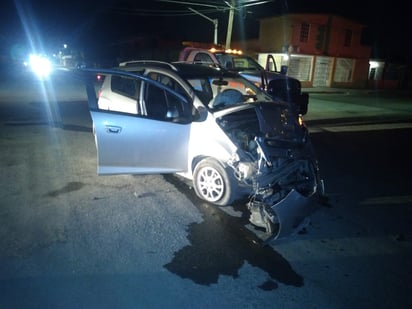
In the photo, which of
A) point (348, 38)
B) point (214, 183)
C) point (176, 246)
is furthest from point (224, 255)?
point (348, 38)

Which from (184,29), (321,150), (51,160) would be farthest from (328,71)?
(51,160)

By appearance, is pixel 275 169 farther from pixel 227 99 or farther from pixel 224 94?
pixel 224 94

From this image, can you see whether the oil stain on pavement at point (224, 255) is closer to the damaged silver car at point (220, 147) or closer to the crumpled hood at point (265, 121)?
the damaged silver car at point (220, 147)

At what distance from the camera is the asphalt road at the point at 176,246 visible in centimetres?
272

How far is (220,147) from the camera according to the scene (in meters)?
4.10

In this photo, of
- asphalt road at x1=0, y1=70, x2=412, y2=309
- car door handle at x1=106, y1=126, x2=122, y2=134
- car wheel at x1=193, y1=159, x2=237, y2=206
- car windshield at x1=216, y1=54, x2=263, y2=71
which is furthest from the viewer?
car windshield at x1=216, y1=54, x2=263, y2=71

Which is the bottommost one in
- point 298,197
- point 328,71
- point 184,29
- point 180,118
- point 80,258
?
point 80,258

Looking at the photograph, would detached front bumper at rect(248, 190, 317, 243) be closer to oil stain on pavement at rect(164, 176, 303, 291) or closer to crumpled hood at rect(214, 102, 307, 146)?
oil stain on pavement at rect(164, 176, 303, 291)

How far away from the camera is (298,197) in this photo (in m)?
3.59

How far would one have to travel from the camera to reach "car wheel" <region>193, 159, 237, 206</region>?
4133 mm

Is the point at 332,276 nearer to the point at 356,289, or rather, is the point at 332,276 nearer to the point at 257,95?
the point at 356,289

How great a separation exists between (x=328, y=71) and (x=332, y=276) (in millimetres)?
27913

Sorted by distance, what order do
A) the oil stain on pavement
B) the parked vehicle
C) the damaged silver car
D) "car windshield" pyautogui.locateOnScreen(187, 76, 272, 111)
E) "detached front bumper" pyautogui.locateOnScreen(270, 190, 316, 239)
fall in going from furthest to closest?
the parked vehicle
"car windshield" pyautogui.locateOnScreen(187, 76, 272, 111)
the damaged silver car
"detached front bumper" pyautogui.locateOnScreen(270, 190, 316, 239)
the oil stain on pavement

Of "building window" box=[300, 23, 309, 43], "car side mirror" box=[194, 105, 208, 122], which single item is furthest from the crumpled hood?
"building window" box=[300, 23, 309, 43]
